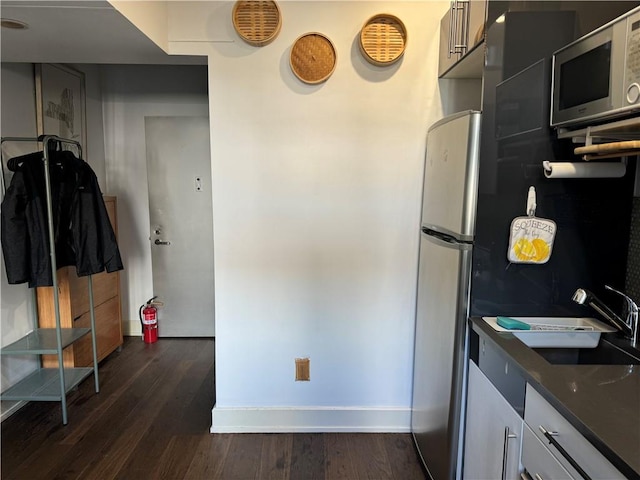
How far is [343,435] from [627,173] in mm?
1938

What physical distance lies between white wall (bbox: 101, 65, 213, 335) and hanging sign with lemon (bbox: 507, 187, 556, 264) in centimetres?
298

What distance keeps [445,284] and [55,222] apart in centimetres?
234

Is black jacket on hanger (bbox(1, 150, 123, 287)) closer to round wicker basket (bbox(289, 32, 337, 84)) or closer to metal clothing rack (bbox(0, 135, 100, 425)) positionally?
metal clothing rack (bbox(0, 135, 100, 425))

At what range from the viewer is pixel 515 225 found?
1.63 m

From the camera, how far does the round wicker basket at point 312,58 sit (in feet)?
7.11

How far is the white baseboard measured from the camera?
2.44m

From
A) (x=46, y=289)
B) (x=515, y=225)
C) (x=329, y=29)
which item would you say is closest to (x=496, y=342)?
(x=515, y=225)

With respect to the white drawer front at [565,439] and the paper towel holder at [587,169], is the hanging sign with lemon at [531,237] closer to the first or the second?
the paper towel holder at [587,169]

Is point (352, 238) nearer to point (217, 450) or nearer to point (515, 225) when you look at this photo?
point (515, 225)

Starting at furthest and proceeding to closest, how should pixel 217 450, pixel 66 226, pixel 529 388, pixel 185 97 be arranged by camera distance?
pixel 185 97 < pixel 66 226 < pixel 217 450 < pixel 529 388

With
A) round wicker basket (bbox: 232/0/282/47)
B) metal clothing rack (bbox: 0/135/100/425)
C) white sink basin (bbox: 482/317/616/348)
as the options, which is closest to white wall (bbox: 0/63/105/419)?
metal clothing rack (bbox: 0/135/100/425)

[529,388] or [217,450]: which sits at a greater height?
[529,388]

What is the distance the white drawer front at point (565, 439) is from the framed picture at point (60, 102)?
3.15 metres

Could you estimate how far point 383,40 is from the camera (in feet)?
7.10
